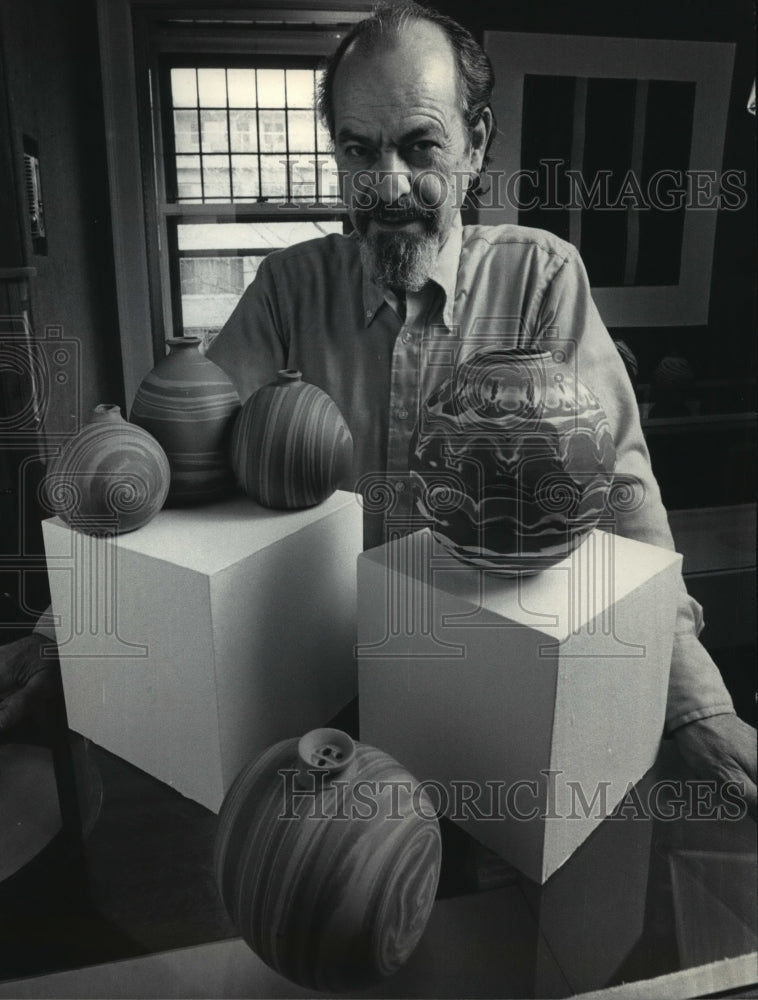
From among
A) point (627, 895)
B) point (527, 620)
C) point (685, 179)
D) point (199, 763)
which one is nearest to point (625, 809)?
point (627, 895)

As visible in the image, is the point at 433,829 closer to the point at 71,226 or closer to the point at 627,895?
the point at 627,895

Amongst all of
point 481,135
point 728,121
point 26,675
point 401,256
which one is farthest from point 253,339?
point 728,121

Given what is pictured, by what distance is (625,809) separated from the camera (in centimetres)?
69

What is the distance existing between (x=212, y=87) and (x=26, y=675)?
0.66 m

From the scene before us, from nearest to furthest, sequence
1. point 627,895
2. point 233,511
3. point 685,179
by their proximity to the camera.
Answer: point 627,895, point 233,511, point 685,179

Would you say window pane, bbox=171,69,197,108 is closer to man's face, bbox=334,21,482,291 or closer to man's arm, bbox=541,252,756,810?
man's face, bbox=334,21,482,291

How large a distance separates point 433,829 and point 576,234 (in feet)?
2.15

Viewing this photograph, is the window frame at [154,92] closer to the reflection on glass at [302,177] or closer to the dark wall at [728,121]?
the reflection on glass at [302,177]

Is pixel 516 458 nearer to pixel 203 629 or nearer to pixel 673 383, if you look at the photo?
pixel 203 629

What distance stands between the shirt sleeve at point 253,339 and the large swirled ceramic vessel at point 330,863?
1.76ft

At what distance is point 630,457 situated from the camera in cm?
86

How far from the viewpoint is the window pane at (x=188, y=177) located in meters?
0.84

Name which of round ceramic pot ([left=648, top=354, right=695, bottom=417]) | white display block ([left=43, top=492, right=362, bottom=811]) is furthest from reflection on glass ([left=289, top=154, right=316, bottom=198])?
round ceramic pot ([left=648, top=354, right=695, bottom=417])

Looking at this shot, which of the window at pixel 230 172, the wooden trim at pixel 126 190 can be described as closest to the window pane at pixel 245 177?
the window at pixel 230 172
